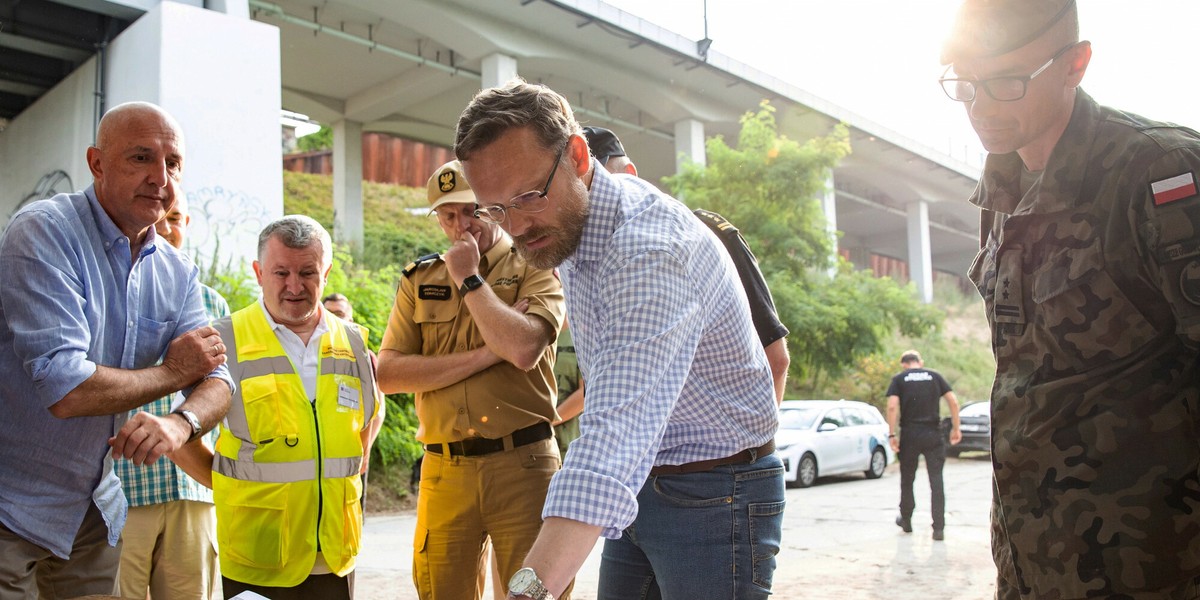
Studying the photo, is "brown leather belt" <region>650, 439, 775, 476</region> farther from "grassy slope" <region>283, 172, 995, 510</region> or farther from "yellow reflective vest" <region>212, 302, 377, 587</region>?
"grassy slope" <region>283, 172, 995, 510</region>

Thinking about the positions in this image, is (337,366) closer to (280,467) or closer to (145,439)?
(280,467)

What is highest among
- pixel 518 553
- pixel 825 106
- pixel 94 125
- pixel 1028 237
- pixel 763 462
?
pixel 825 106

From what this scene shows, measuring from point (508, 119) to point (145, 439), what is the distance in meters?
1.41

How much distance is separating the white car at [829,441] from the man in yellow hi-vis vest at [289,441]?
1185cm

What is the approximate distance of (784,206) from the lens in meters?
22.2

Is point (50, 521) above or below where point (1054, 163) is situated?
below

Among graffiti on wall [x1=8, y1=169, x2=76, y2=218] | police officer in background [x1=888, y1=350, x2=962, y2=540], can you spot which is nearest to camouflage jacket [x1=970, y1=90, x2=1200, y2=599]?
police officer in background [x1=888, y1=350, x2=962, y2=540]

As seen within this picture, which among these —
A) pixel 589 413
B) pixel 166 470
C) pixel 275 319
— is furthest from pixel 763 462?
pixel 166 470

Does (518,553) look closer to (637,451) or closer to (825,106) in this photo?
(637,451)

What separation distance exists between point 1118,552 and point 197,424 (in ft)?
8.01

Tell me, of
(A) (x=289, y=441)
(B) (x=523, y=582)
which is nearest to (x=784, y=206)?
(A) (x=289, y=441)

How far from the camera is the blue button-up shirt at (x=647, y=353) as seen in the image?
177 centimetres

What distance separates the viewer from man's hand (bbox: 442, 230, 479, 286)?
12.1 ft

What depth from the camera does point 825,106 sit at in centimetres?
2520
